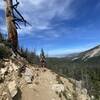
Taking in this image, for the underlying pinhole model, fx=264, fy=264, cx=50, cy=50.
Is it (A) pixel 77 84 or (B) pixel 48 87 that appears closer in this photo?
(B) pixel 48 87

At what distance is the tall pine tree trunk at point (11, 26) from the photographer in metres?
17.0

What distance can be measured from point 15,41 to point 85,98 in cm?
577

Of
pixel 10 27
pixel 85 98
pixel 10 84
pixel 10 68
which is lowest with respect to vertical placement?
pixel 85 98

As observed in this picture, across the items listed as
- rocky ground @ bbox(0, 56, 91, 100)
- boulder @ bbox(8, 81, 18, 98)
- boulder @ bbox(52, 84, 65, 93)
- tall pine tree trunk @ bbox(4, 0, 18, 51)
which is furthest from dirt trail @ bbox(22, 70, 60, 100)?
tall pine tree trunk @ bbox(4, 0, 18, 51)

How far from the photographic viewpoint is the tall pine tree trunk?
17.0 metres

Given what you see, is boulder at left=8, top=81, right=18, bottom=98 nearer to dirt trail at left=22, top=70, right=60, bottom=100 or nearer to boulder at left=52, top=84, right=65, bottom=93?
dirt trail at left=22, top=70, right=60, bottom=100

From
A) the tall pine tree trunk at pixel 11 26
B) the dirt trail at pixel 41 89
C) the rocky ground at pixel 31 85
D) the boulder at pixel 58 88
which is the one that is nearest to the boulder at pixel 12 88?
the rocky ground at pixel 31 85

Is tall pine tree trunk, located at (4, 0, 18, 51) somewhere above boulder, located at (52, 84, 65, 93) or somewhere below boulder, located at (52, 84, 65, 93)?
above

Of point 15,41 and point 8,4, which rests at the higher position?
point 8,4

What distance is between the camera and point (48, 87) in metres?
14.9

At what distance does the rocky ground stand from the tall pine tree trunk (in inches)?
66.3

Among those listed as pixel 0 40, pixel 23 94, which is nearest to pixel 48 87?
pixel 23 94

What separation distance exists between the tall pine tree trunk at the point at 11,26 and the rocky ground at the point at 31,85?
1685 millimetres

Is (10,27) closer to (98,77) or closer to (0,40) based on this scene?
(0,40)
